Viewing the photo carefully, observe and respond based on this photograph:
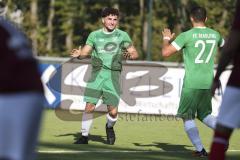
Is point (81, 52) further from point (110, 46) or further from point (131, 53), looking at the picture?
point (131, 53)

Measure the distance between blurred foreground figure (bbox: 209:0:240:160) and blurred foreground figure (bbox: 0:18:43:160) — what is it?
2.47 meters

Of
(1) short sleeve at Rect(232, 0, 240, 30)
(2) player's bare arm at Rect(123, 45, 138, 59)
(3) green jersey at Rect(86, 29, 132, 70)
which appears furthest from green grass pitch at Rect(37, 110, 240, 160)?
(1) short sleeve at Rect(232, 0, 240, 30)

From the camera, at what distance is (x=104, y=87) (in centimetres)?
1327

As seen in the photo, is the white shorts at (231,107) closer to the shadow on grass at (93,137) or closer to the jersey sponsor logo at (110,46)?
the jersey sponsor logo at (110,46)

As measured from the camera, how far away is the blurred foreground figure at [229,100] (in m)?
6.91

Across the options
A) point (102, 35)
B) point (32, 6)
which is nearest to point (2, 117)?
point (102, 35)

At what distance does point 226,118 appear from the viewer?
6949 millimetres

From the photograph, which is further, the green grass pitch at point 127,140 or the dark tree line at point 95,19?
the dark tree line at point 95,19

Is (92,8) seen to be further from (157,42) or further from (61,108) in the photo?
(61,108)

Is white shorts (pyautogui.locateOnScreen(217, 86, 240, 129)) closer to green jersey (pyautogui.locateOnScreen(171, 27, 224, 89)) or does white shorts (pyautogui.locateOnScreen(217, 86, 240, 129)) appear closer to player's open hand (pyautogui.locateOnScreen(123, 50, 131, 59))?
green jersey (pyautogui.locateOnScreen(171, 27, 224, 89))

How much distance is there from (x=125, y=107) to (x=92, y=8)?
37.2 meters

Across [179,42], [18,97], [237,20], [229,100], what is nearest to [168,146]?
[179,42]

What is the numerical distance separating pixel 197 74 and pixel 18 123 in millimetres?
7176

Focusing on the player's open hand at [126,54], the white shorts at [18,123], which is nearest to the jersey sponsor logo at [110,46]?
the player's open hand at [126,54]
